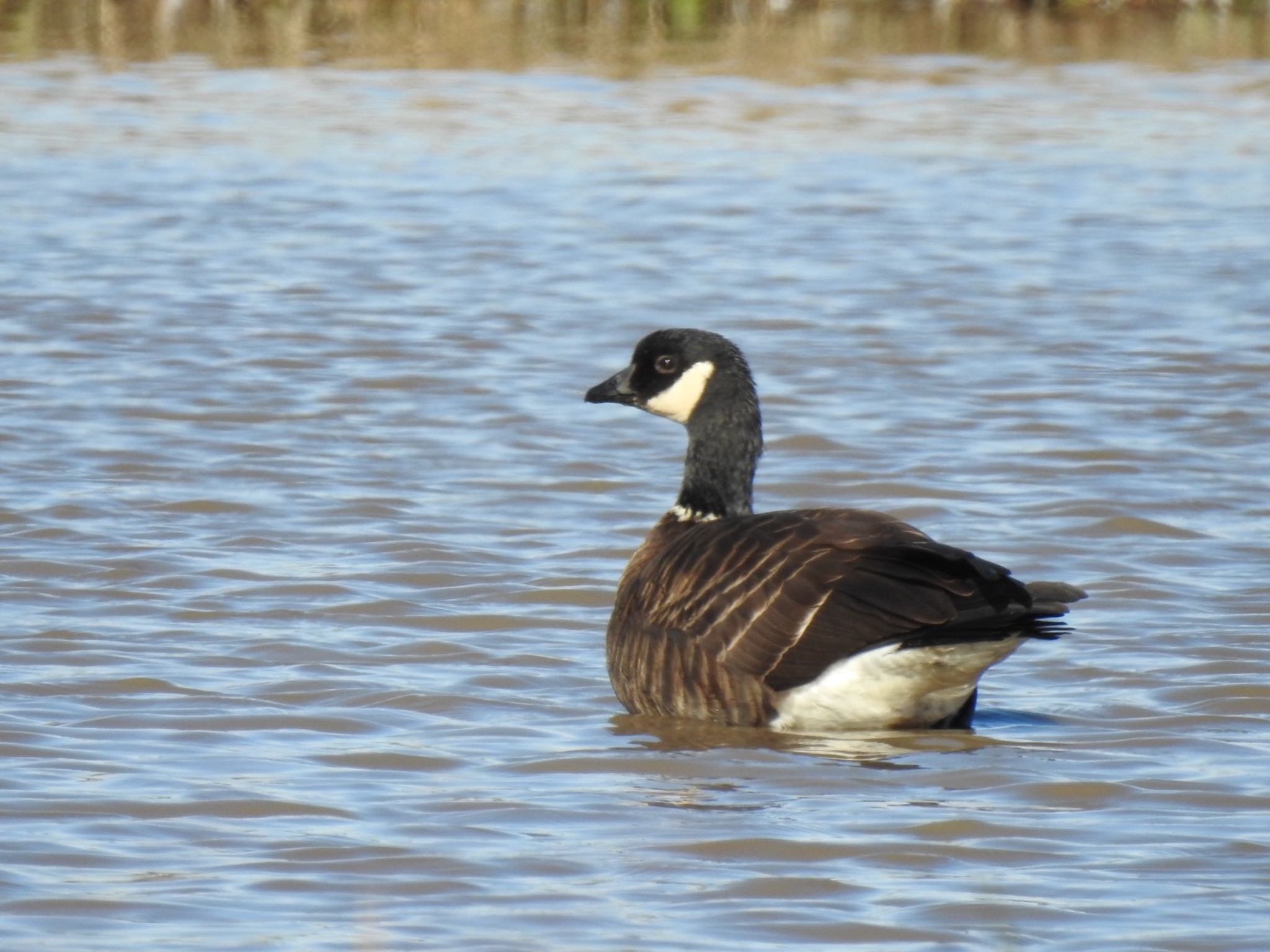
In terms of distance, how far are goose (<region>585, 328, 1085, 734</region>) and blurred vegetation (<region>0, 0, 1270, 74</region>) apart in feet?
65.8

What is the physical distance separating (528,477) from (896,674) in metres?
4.02

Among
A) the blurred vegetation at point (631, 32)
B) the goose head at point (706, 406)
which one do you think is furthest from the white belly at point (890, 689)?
the blurred vegetation at point (631, 32)

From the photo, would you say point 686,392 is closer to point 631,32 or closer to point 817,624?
point 817,624

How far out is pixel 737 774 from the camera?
20.6 ft

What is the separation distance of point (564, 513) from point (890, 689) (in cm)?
338

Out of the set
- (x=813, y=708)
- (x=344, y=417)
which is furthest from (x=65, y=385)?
(x=813, y=708)

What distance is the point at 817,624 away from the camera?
6.41m

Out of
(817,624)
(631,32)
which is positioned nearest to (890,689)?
(817,624)

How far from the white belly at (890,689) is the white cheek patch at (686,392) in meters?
1.49

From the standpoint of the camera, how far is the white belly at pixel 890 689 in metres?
6.37

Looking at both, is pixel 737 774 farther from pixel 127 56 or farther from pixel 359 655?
pixel 127 56

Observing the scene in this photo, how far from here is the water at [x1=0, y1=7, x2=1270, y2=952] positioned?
5328 millimetres

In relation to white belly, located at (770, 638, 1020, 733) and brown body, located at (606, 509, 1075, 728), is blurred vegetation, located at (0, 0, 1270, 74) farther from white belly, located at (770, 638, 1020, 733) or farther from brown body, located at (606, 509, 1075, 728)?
white belly, located at (770, 638, 1020, 733)

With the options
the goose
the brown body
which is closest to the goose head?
the goose
